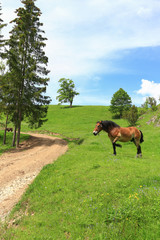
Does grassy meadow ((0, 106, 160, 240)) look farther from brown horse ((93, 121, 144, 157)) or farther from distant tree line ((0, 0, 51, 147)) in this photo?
distant tree line ((0, 0, 51, 147))

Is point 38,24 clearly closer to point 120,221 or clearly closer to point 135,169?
point 135,169

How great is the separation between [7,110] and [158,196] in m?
21.0

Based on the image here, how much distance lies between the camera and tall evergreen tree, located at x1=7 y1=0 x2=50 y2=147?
20.1 metres

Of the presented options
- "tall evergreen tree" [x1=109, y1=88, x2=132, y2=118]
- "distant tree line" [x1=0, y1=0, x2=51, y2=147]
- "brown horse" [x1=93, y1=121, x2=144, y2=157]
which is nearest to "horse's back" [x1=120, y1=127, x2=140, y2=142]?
"brown horse" [x1=93, y1=121, x2=144, y2=157]

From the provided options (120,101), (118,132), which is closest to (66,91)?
Result: (120,101)

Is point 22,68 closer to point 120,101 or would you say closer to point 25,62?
point 25,62

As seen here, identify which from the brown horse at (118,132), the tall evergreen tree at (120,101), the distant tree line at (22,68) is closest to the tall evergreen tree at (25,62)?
the distant tree line at (22,68)

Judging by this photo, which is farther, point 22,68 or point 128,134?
point 22,68

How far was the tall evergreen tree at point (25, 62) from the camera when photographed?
20078 millimetres

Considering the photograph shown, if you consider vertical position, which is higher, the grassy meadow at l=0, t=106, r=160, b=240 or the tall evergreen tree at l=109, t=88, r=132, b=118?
the tall evergreen tree at l=109, t=88, r=132, b=118

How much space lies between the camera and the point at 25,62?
2102 cm

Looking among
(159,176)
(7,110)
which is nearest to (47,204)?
(159,176)

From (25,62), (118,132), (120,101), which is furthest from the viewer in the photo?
(120,101)

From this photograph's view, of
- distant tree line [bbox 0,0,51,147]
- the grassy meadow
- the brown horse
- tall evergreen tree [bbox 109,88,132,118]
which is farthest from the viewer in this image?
tall evergreen tree [bbox 109,88,132,118]
